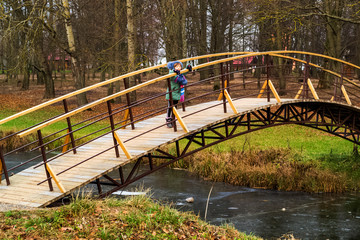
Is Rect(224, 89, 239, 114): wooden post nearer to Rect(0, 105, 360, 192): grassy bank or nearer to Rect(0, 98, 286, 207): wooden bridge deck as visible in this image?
Rect(0, 98, 286, 207): wooden bridge deck

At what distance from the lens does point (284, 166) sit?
1452 centimetres

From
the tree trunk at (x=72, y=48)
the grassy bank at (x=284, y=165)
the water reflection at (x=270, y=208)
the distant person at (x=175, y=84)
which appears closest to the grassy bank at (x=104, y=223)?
the distant person at (x=175, y=84)

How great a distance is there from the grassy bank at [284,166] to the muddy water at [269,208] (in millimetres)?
388

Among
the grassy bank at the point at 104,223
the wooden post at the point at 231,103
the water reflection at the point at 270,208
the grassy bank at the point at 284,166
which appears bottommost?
the water reflection at the point at 270,208

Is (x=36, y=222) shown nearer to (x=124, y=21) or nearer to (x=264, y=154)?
(x=264, y=154)

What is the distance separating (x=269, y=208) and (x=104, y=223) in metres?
7.19

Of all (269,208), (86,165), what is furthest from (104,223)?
(269,208)

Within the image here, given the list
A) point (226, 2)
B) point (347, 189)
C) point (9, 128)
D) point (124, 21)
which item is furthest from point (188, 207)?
point (226, 2)

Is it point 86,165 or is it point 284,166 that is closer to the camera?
point 86,165

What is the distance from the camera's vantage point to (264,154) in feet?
51.2

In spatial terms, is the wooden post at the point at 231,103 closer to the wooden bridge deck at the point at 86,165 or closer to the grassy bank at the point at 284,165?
the wooden bridge deck at the point at 86,165

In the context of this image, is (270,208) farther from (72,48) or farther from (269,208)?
(72,48)

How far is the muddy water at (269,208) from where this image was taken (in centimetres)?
1078

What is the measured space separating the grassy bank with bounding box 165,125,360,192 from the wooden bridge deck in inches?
168
